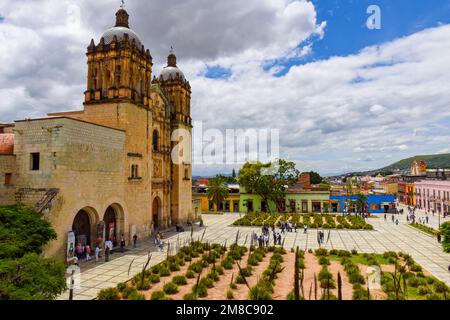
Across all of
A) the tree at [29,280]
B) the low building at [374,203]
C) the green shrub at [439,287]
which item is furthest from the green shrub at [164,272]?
the low building at [374,203]

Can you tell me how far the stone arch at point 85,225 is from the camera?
71.3 ft

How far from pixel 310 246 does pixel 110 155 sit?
17955mm

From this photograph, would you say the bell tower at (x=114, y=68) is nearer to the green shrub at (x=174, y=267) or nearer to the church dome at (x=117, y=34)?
the church dome at (x=117, y=34)

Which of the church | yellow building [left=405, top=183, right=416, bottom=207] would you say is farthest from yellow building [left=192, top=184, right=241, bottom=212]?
yellow building [left=405, top=183, right=416, bottom=207]

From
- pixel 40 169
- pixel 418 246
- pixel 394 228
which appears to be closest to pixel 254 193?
pixel 394 228

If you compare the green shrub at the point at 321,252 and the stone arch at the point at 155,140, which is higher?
the stone arch at the point at 155,140

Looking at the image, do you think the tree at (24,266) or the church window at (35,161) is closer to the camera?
the tree at (24,266)

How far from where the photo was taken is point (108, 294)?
1375 centimetres

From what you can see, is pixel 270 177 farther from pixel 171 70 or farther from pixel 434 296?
pixel 434 296

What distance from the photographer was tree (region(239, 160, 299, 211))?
2035 inches

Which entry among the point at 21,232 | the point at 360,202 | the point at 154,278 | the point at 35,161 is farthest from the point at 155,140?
the point at 360,202

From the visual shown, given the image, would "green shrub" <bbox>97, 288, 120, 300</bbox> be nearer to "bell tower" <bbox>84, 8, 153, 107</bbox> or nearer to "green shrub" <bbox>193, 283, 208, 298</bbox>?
"green shrub" <bbox>193, 283, 208, 298</bbox>

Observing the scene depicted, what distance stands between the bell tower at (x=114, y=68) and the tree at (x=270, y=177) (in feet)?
91.9

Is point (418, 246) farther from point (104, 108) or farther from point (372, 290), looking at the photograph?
point (104, 108)
